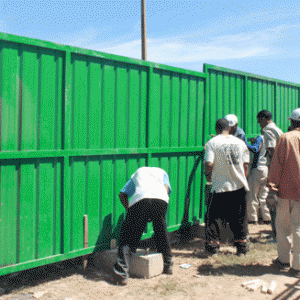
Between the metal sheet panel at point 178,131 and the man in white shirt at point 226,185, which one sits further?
the metal sheet panel at point 178,131

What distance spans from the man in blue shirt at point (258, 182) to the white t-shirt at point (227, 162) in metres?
1.39

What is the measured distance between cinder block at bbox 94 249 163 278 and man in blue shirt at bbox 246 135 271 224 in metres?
2.82

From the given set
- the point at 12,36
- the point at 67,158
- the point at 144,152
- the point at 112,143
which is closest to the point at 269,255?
the point at 144,152

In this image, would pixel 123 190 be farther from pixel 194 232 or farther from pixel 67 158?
pixel 194 232

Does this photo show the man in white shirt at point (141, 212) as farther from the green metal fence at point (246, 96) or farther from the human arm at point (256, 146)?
the human arm at point (256, 146)

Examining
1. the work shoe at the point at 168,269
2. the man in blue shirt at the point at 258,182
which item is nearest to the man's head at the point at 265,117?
the man in blue shirt at the point at 258,182

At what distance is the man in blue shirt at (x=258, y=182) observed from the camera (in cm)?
691

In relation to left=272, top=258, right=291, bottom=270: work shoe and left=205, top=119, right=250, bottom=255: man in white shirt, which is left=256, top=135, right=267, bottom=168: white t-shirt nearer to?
left=205, top=119, right=250, bottom=255: man in white shirt

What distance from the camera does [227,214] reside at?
560 centimetres

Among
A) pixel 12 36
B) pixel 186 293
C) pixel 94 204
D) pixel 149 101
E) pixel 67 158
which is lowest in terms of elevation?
pixel 186 293

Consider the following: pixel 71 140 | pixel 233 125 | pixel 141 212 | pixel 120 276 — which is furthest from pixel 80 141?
pixel 233 125

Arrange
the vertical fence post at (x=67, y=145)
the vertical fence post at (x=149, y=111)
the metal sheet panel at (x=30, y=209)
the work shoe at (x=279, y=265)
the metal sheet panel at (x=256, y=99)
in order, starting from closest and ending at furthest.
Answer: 1. the metal sheet panel at (x=30, y=209)
2. the vertical fence post at (x=67, y=145)
3. the work shoe at (x=279, y=265)
4. the vertical fence post at (x=149, y=111)
5. the metal sheet panel at (x=256, y=99)

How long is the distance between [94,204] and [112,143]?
2.71 feet

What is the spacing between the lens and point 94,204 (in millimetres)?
4969
